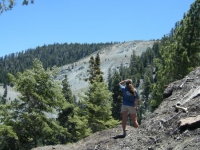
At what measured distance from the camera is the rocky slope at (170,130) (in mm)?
6863

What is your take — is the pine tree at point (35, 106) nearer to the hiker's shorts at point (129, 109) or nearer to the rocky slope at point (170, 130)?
the rocky slope at point (170, 130)

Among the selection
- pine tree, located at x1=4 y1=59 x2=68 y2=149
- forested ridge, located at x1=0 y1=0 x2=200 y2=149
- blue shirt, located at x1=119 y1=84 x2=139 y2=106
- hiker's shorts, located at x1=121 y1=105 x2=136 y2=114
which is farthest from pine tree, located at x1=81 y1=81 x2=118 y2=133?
blue shirt, located at x1=119 y1=84 x2=139 y2=106

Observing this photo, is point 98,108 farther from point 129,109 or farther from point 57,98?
point 129,109

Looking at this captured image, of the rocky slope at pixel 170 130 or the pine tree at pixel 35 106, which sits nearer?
the rocky slope at pixel 170 130

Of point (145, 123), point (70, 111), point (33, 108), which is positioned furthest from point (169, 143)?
point (70, 111)

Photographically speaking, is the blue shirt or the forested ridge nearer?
the blue shirt

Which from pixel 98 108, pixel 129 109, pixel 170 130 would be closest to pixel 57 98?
pixel 98 108

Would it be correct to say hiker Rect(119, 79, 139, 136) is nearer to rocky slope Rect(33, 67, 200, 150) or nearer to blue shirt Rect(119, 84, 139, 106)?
blue shirt Rect(119, 84, 139, 106)

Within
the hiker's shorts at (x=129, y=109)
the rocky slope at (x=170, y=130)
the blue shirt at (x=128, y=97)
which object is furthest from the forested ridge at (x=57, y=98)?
the blue shirt at (x=128, y=97)

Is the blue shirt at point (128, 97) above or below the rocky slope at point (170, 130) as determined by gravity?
above

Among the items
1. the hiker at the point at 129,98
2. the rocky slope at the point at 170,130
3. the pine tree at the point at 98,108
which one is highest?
the hiker at the point at 129,98

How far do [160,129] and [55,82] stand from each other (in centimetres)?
1127

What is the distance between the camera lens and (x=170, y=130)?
7.59 metres

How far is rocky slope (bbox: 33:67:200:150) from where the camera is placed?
6863 mm
